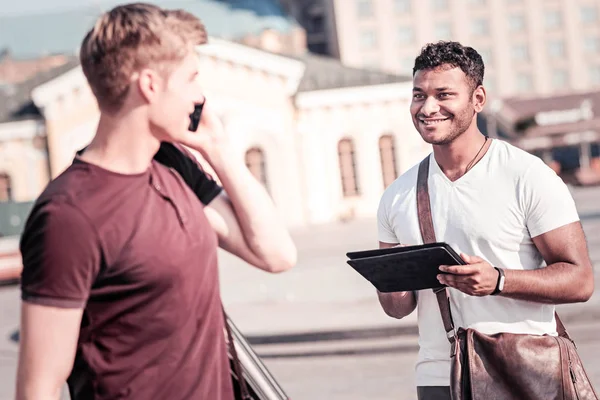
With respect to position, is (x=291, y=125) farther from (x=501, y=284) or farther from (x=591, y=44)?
(x=591, y=44)

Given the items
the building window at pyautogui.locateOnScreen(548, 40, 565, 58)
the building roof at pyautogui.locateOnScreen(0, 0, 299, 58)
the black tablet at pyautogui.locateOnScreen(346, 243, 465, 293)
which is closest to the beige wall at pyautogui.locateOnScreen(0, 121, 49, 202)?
the building roof at pyautogui.locateOnScreen(0, 0, 299, 58)

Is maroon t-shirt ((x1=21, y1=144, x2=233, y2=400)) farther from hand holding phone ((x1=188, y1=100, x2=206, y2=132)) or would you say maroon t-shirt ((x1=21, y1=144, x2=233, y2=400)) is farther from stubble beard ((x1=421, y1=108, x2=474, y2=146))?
stubble beard ((x1=421, y1=108, x2=474, y2=146))

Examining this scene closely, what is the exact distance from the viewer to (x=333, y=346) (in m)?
13.4

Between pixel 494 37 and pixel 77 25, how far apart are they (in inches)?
1624

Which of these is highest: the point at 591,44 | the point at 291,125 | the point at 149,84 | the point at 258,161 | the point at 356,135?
the point at 149,84

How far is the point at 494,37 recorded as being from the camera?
311 ft

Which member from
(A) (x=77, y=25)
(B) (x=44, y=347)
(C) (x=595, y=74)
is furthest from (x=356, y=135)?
(C) (x=595, y=74)

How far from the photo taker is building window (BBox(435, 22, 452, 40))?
3745 inches

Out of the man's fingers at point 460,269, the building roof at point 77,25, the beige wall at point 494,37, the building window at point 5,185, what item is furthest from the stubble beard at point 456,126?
the beige wall at point 494,37

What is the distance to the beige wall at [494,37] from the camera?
94.4 metres

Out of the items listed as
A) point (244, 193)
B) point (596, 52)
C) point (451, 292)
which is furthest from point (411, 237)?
point (596, 52)

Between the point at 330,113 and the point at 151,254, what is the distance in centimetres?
4544

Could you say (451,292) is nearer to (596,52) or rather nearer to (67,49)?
(67,49)

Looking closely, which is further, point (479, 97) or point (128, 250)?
point (479, 97)
